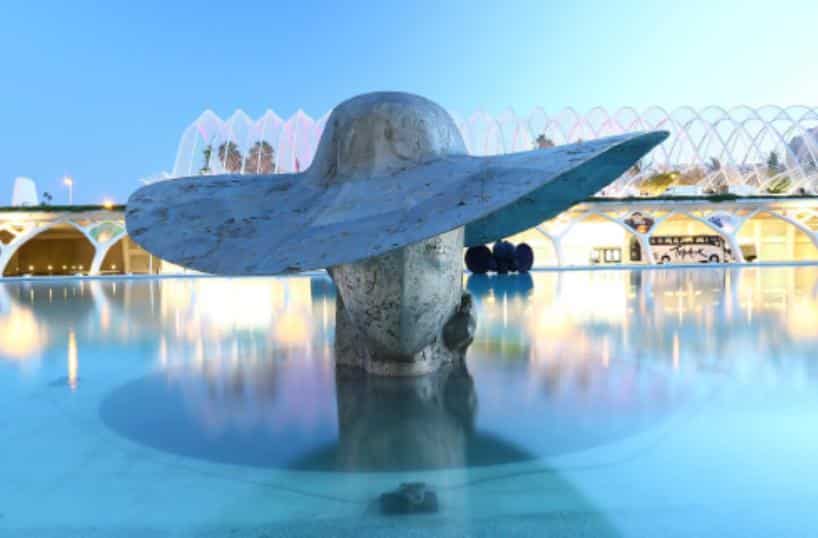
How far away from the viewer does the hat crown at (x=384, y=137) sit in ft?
19.3

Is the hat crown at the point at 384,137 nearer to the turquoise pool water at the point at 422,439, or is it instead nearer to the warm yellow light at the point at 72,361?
the turquoise pool water at the point at 422,439

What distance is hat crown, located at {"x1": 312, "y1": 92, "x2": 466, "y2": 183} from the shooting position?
19.3 feet

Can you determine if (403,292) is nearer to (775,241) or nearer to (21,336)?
(21,336)

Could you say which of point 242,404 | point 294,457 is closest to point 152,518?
point 294,457

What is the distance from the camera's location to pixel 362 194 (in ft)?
17.5

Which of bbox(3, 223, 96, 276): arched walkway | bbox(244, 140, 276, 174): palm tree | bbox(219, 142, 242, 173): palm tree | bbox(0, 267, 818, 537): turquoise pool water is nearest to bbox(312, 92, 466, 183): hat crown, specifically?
bbox(0, 267, 818, 537): turquoise pool water

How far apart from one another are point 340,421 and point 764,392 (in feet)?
13.1

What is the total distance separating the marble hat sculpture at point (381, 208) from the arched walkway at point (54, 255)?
53.2m

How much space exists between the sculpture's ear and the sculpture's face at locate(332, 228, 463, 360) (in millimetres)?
1082

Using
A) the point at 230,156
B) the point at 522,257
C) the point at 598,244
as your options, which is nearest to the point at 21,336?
the point at 522,257

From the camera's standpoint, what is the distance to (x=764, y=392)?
554 centimetres

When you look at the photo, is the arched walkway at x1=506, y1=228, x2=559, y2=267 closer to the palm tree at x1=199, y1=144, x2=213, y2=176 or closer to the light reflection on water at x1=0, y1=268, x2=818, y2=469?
the palm tree at x1=199, y1=144, x2=213, y2=176

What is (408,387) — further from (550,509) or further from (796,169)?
(796,169)

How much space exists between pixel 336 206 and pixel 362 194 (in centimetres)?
28
